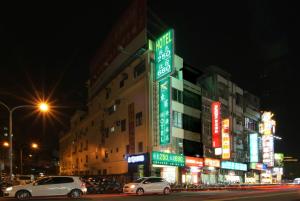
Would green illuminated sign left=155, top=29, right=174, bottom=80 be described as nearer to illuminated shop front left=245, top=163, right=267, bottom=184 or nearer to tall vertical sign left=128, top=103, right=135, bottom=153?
tall vertical sign left=128, top=103, right=135, bottom=153

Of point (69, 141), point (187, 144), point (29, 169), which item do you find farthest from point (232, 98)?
point (29, 169)

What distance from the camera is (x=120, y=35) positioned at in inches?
2477

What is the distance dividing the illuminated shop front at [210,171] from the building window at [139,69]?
14.1 metres

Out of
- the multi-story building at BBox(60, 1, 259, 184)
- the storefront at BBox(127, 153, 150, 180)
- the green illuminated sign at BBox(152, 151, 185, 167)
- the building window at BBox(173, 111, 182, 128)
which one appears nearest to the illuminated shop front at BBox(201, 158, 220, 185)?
the multi-story building at BBox(60, 1, 259, 184)

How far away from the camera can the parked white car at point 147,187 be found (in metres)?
38.1

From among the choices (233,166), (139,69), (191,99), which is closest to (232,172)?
(233,166)

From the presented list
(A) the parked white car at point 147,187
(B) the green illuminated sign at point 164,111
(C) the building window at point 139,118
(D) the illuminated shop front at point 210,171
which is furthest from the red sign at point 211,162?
(A) the parked white car at point 147,187

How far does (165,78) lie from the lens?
48.2 meters

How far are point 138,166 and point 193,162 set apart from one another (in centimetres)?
766

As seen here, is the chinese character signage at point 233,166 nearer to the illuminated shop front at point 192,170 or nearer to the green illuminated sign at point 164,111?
the illuminated shop front at point 192,170

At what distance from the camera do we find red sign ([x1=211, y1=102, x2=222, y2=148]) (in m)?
59.4

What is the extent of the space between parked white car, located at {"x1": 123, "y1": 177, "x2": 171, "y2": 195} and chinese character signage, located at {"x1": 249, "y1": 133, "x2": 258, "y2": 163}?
38.3 m

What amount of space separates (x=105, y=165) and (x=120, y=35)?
1789 centimetres

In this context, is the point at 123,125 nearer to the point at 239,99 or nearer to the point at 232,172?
the point at 232,172
